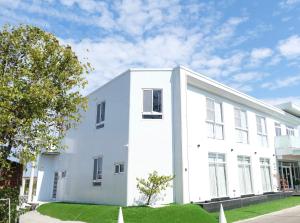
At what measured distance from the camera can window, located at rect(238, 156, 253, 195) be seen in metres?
21.2

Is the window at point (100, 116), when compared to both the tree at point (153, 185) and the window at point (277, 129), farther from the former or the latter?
the window at point (277, 129)

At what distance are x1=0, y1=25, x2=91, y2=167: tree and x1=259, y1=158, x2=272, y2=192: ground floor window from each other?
17.4m

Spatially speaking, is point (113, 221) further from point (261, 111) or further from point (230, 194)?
point (261, 111)

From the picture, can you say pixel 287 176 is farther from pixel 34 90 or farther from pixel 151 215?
pixel 34 90

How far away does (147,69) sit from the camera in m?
18.6

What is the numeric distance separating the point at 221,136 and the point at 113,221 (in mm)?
10053

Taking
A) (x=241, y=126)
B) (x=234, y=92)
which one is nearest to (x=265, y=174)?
(x=241, y=126)

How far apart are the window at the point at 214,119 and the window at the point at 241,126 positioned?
205 cm

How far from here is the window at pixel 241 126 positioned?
73.6 feet

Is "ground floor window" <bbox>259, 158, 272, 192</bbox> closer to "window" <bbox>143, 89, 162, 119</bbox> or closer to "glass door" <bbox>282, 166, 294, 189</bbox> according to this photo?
"glass door" <bbox>282, 166, 294, 189</bbox>

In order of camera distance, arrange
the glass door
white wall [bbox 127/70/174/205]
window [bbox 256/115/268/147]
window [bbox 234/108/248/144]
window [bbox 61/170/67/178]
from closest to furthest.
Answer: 1. white wall [bbox 127/70/174/205]
2. window [bbox 234/108/248/144]
3. window [bbox 256/115/268/147]
4. window [bbox 61/170/67/178]
5. the glass door

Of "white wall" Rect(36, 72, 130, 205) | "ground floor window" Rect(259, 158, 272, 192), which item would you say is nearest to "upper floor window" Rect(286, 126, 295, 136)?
"ground floor window" Rect(259, 158, 272, 192)

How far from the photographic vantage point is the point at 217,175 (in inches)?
757

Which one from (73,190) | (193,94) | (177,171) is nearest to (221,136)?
(193,94)
